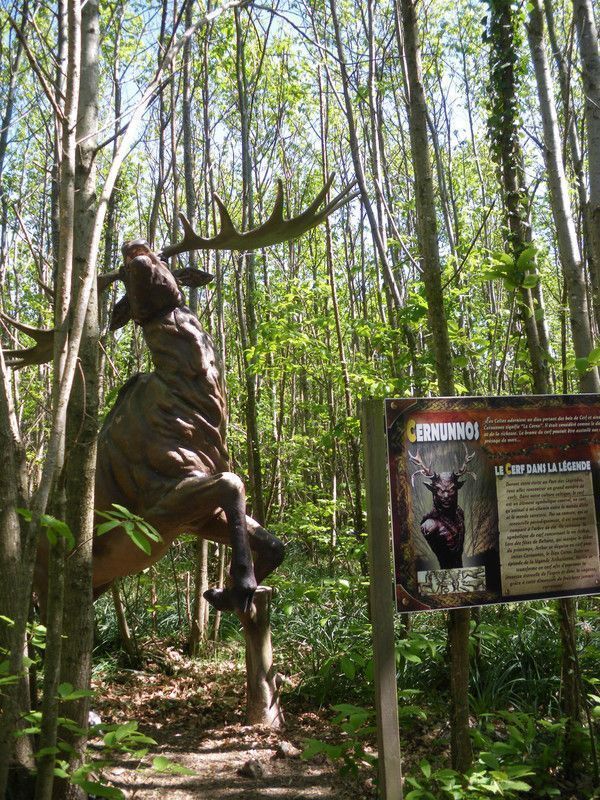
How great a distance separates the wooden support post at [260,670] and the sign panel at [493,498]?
173cm

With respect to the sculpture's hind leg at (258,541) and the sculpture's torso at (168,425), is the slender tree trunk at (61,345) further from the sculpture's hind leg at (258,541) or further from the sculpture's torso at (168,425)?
the sculpture's hind leg at (258,541)

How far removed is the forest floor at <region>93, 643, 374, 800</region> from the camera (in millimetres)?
3508

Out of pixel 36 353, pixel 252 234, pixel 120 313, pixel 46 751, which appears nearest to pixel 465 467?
pixel 46 751

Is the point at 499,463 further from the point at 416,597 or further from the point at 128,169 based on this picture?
the point at 128,169

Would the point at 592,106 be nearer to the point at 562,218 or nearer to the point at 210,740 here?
the point at 562,218

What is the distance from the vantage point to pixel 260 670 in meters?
4.23

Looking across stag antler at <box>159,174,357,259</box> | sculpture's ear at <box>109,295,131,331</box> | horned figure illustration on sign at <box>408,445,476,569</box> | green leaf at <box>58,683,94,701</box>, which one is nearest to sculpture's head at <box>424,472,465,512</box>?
horned figure illustration on sign at <box>408,445,476,569</box>

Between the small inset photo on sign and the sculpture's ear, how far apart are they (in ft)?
7.98

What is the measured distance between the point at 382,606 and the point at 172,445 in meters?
1.74

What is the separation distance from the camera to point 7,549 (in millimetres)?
2713

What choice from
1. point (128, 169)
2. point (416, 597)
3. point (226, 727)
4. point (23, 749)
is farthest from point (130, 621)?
point (128, 169)

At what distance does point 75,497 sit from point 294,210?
1100 centimetres

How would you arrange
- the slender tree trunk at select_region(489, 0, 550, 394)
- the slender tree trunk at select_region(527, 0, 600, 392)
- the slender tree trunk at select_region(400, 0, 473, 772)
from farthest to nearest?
the slender tree trunk at select_region(527, 0, 600, 392) < the slender tree trunk at select_region(489, 0, 550, 394) < the slender tree trunk at select_region(400, 0, 473, 772)

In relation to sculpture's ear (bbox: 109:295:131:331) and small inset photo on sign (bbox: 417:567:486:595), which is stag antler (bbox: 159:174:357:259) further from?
small inset photo on sign (bbox: 417:567:486:595)
